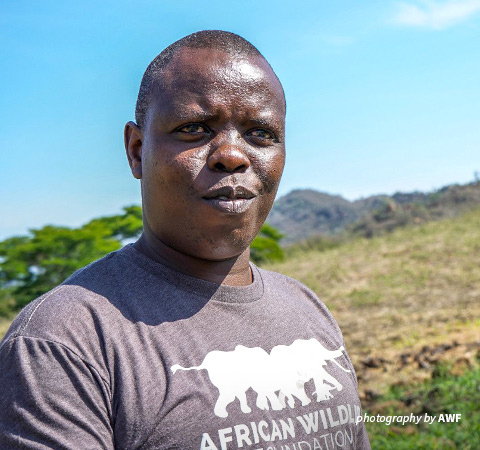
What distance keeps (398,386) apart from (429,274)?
6129 millimetres

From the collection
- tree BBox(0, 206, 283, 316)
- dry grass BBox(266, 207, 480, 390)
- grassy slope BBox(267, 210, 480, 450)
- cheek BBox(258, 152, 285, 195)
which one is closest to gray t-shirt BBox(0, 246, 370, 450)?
cheek BBox(258, 152, 285, 195)

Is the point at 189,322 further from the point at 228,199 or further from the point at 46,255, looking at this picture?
the point at 46,255

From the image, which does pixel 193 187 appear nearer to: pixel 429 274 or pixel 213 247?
pixel 213 247

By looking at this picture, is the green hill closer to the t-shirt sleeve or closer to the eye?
the eye

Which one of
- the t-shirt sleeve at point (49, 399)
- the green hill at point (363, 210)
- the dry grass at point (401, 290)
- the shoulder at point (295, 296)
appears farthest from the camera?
the green hill at point (363, 210)

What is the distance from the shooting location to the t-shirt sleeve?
1.22 metres

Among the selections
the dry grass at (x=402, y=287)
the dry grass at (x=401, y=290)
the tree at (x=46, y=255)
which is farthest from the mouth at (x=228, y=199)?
the tree at (x=46, y=255)

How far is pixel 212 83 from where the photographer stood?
146 centimetres

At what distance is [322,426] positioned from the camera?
1.51 m

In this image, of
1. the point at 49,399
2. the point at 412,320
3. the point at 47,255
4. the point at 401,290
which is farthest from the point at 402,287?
the point at 49,399

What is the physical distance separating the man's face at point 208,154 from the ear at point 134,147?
6cm

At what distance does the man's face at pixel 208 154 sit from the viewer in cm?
144

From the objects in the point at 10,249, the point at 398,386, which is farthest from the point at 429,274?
the point at 10,249

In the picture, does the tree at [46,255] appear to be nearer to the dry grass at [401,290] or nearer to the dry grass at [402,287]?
the dry grass at [401,290]
